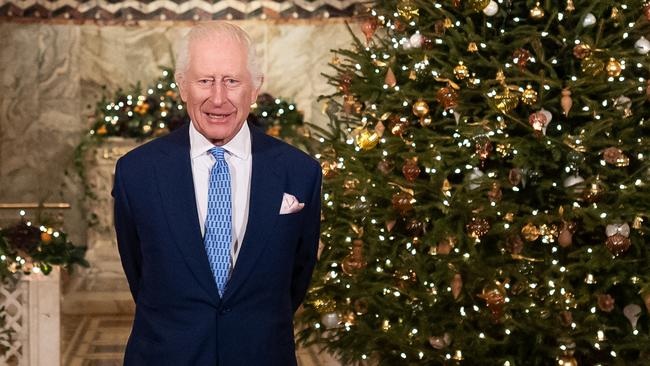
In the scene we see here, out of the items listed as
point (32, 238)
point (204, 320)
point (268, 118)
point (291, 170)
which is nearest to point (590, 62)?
point (291, 170)

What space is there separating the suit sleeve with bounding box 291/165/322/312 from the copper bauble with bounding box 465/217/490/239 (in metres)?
2.06

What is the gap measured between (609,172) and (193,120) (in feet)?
9.71

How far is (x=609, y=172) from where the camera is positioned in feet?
17.2

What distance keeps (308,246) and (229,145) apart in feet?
1.59

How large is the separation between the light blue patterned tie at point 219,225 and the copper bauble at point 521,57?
280 cm

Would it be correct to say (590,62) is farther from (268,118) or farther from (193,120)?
(268,118)

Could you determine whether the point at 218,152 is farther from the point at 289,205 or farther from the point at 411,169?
the point at 411,169

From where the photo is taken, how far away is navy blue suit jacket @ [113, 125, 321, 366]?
9.14ft

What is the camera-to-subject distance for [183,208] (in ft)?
9.23

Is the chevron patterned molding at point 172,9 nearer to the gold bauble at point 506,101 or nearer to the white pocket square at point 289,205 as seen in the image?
the gold bauble at point 506,101

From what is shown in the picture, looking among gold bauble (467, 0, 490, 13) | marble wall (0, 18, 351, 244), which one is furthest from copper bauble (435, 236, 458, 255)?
marble wall (0, 18, 351, 244)

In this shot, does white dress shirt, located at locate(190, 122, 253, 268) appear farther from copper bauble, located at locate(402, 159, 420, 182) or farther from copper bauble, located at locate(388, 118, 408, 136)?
copper bauble, located at locate(388, 118, 408, 136)

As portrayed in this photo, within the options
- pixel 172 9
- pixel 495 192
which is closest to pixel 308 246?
pixel 495 192

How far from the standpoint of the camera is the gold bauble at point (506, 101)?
5223 mm
